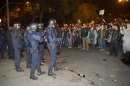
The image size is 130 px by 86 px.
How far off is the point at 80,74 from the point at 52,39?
2255mm

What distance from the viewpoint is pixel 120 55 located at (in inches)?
797

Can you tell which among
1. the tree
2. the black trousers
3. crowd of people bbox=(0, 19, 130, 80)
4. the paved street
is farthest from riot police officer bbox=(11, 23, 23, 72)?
the tree

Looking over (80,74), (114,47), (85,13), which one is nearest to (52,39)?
(80,74)

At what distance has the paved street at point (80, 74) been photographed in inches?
496

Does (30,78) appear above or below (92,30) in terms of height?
below

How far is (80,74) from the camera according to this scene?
1433 cm

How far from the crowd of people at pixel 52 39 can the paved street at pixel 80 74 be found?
0.51m

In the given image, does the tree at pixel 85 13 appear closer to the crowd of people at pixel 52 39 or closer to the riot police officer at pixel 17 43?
the crowd of people at pixel 52 39

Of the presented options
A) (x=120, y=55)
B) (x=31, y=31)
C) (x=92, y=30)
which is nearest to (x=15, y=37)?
(x=31, y=31)

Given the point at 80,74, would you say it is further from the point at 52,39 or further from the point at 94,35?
the point at 94,35

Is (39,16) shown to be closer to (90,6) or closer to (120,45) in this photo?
(90,6)

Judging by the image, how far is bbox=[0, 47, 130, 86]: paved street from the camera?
12.6m

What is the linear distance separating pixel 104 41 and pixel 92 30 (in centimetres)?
121

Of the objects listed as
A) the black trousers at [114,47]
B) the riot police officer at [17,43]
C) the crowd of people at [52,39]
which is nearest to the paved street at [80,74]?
the riot police officer at [17,43]
